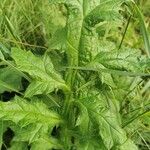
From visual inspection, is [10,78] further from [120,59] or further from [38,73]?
[120,59]

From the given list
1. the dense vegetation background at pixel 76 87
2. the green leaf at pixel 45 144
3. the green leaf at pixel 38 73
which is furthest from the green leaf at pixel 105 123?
the green leaf at pixel 45 144

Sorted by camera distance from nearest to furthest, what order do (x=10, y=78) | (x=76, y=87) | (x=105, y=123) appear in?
(x=105, y=123) < (x=76, y=87) < (x=10, y=78)

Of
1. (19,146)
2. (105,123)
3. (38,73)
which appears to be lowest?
(19,146)

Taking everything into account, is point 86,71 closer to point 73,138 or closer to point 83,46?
point 83,46

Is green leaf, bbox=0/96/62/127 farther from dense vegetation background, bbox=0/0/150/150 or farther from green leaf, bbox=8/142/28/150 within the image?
green leaf, bbox=8/142/28/150

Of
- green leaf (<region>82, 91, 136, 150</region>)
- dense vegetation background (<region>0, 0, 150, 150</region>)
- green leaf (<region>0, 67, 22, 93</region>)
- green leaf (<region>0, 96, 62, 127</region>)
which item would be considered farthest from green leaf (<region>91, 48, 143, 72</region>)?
green leaf (<region>0, 67, 22, 93</region>)

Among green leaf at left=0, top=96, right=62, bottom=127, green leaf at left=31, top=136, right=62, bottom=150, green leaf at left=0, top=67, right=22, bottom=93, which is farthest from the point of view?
green leaf at left=0, top=67, right=22, bottom=93

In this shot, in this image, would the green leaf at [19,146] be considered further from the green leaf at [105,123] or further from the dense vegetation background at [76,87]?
the green leaf at [105,123]

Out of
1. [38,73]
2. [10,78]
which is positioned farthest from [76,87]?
[10,78]
